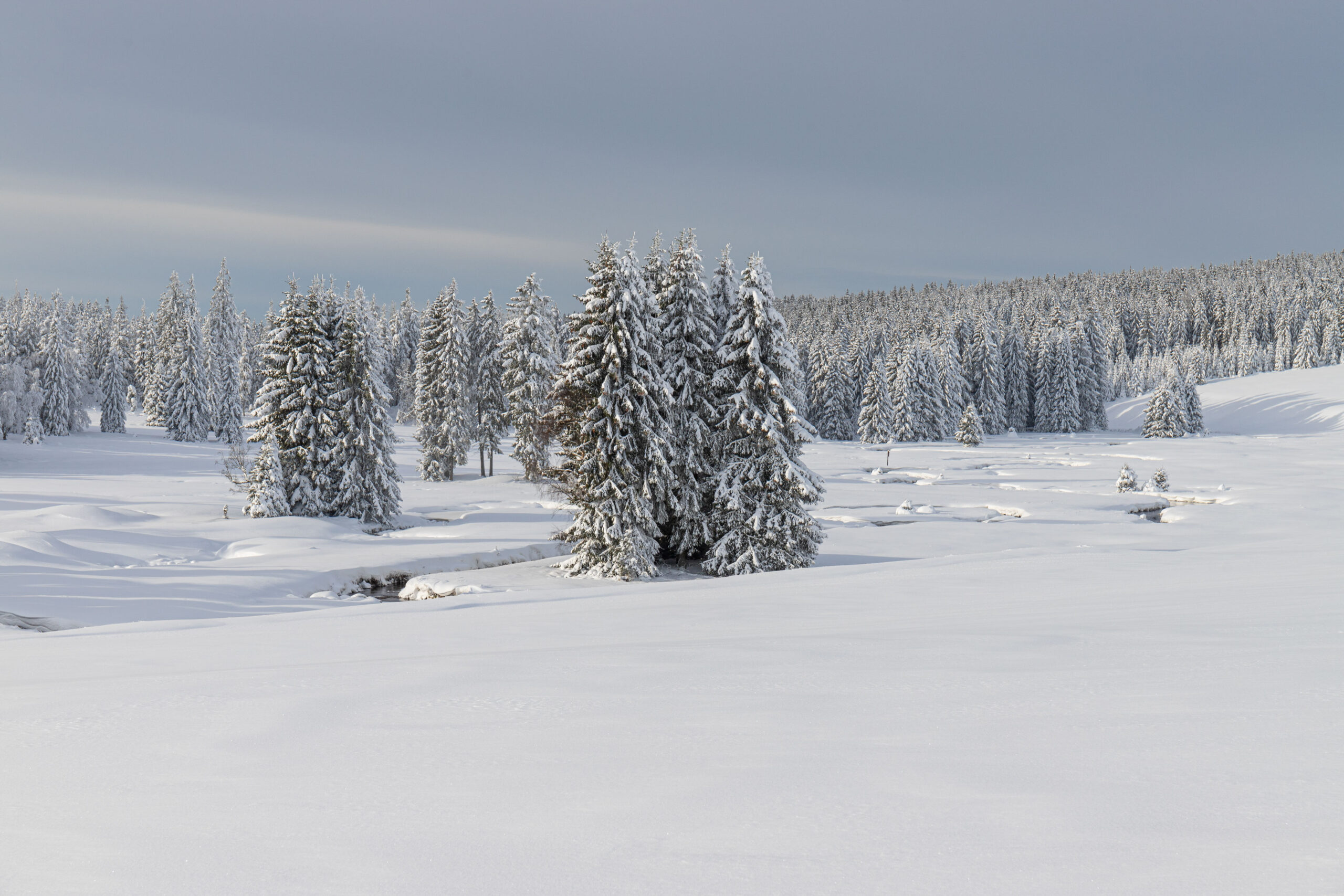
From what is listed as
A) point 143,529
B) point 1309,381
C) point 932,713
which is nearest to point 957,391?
point 1309,381

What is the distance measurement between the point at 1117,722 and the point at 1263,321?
198747mm

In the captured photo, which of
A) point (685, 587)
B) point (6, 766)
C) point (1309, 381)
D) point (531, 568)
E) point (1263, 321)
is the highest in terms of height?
point (1263, 321)

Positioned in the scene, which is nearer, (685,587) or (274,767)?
(274,767)

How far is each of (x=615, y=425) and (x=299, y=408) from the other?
21.2 metres

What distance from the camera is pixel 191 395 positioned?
81625 mm

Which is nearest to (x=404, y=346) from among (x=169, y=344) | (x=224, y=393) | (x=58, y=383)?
(x=169, y=344)

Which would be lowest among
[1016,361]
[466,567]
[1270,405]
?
[466,567]

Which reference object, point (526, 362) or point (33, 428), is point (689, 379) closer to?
point (526, 362)

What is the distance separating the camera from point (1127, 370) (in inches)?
5881

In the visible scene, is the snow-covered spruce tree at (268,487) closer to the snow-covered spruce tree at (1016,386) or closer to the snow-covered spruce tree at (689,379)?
the snow-covered spruce tree at (689,379)

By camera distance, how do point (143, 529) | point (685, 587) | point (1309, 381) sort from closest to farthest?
point (685, 587)
point (143, 529)
point (1309, 381)

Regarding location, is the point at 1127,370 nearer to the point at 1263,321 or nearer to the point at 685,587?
the point at 1263,321

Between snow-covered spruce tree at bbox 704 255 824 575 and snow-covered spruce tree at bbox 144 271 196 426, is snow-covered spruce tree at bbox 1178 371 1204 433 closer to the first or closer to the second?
snow-covered spruce tree at bbox 704 255 824 575

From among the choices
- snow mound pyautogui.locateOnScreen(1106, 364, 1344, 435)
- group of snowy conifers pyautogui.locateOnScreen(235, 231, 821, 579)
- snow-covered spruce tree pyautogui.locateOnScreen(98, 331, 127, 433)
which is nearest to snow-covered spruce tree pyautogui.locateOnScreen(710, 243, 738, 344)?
group of snowy conifers pyautogui.locateOnScreen(235, 231, 821, 579)
